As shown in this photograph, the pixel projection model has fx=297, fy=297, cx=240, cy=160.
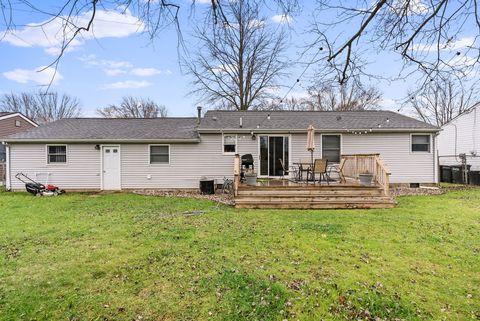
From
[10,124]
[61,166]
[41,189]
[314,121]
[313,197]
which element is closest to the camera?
[313,197]

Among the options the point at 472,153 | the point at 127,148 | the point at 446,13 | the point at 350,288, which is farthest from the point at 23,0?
the point at 472,153

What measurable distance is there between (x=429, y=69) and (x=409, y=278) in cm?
265

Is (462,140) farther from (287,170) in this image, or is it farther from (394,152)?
(287,170)

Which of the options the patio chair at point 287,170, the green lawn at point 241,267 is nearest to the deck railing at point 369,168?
the green lawn at point 241,267

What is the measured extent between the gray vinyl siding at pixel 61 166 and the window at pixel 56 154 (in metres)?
0.14

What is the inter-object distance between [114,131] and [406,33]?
12543mm

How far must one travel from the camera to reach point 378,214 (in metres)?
7.71

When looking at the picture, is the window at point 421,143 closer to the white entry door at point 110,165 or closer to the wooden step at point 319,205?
the wooden step at point 319,205

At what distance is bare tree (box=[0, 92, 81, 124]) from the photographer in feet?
120

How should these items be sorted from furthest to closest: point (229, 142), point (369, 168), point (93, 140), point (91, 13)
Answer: point (229, 142) < point (93, 140) < point (369, 168) < point (91, 13)

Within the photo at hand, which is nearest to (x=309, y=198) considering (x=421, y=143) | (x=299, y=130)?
(x=299, y=130)

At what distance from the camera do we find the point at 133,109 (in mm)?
37750

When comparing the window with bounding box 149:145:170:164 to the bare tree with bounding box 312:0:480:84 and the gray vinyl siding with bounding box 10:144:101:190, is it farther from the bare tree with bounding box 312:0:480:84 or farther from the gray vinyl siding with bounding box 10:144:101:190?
the bare tree with bounding box 312:0:480:84

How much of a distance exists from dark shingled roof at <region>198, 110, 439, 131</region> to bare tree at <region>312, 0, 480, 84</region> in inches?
367
